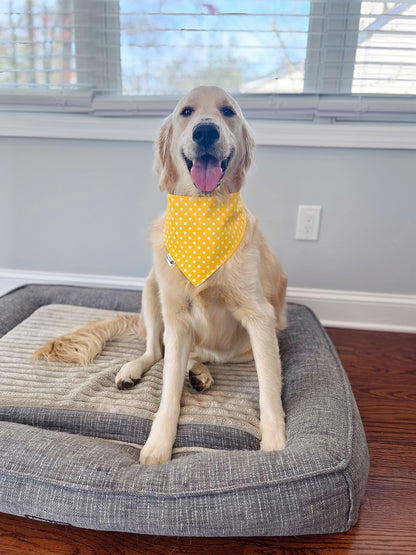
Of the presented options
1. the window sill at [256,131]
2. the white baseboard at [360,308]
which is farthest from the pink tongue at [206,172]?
the white baseboard at [360,308]

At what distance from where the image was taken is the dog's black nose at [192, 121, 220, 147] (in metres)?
1.25

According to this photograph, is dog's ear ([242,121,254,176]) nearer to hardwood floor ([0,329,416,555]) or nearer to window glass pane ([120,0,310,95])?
window glass pane ([120,0,310,95])

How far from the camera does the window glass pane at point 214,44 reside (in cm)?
203

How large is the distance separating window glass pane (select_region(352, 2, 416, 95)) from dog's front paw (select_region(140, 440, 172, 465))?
183cm

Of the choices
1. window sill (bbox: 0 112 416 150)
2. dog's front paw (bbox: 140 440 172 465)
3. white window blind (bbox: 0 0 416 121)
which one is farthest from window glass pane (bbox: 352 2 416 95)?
dog's front paw (bbox: 140 440 172 465)

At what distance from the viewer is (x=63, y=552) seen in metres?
1.04

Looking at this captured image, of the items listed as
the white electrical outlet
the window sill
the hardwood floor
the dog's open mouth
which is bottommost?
the hardwood floor

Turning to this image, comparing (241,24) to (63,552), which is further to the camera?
(241,24)

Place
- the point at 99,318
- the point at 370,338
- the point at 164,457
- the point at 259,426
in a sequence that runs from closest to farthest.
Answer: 1. the point at 164,457
2. the point at 259,426
3. the point at 99,318
4. the point at 370,338

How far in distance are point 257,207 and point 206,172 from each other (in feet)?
3.20

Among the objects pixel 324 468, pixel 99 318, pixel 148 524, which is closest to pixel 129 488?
pixel 148 524

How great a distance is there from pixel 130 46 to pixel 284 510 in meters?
2.08

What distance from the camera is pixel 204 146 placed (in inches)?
50.3

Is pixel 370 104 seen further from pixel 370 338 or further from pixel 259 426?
pixel 259 426
